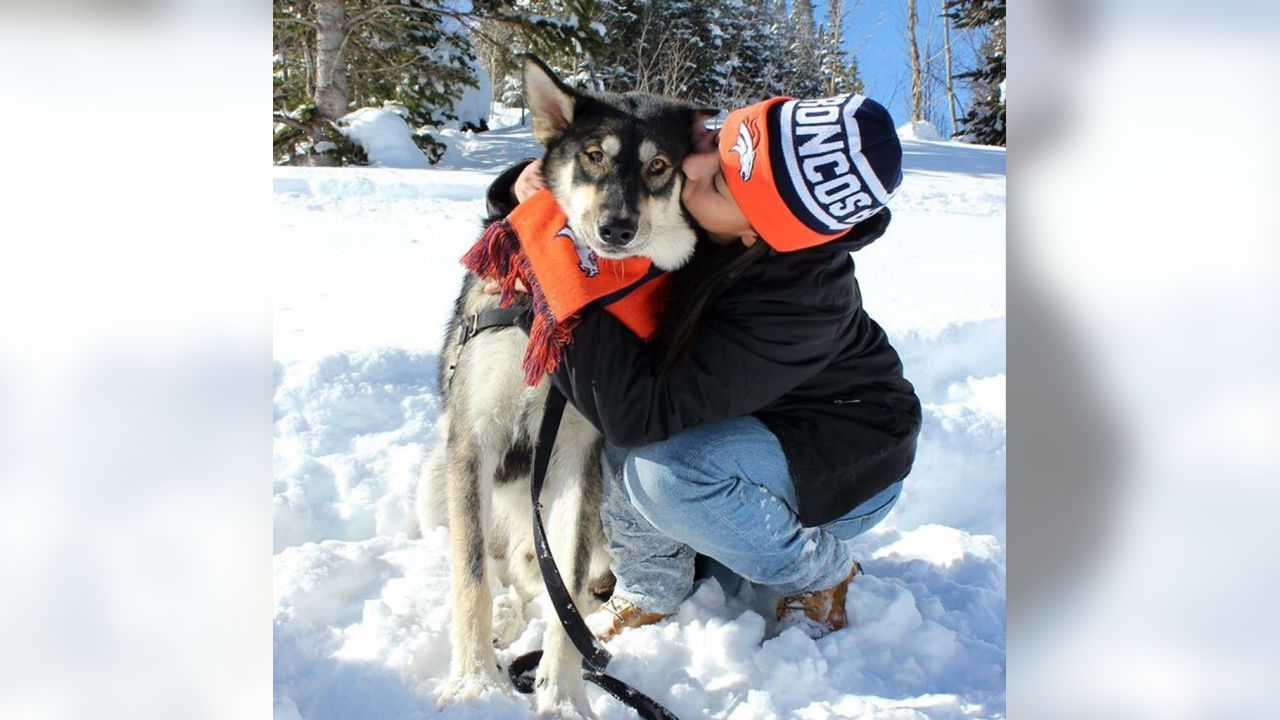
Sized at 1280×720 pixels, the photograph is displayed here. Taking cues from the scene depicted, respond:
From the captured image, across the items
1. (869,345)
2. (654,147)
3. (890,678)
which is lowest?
(890,678)

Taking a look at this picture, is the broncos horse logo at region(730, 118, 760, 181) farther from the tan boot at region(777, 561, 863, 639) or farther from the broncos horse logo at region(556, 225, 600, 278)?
the tan boot at region(777, 561, 863, 639)

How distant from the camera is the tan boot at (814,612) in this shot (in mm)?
2365

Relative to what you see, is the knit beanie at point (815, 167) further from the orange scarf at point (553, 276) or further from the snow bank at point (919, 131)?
the snow bank at point (919, 131)

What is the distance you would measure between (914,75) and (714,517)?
1197 cm

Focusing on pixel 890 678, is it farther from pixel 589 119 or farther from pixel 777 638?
pixel 589 119

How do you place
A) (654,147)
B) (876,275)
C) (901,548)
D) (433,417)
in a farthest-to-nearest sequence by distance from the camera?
1. (876,275)
2. (433,417)
3. (901,548)
4. (654,147)

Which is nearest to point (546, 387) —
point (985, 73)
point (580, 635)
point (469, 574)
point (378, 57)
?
point (469, 574)

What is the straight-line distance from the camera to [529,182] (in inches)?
89.1

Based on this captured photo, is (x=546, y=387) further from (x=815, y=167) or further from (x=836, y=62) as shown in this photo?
(x=836, y=62)
